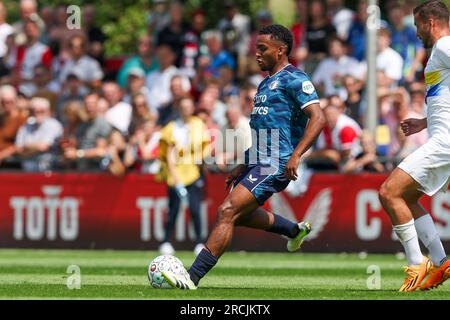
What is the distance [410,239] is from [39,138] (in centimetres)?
1094

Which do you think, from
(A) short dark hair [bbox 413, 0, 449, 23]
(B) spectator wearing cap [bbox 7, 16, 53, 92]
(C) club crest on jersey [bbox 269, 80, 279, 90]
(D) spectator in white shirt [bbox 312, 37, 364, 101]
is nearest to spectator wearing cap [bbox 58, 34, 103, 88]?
(B) spectator wearing cap [bbox 7, 16, 53, 92]

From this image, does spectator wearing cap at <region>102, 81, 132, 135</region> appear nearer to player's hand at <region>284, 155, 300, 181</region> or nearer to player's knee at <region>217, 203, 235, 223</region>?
player's knee at <region>217, 203, 235, 223</region>

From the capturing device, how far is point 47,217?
20453mm

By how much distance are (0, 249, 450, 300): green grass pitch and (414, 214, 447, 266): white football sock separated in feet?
1.13

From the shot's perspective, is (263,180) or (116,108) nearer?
(263,180)

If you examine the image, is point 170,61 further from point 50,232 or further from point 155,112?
point 50,232

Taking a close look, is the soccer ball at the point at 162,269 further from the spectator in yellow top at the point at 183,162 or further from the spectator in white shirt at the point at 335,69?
the spectator in white shirt at the point at 335,69

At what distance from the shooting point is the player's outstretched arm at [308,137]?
11469 mm

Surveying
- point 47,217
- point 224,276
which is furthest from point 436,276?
point 47,217

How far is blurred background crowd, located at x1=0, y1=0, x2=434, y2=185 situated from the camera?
19.8 meters

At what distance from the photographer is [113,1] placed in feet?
110

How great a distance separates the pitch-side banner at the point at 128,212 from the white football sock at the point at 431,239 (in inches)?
291

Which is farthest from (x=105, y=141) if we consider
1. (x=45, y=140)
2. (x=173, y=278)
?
(x=173, y=278)

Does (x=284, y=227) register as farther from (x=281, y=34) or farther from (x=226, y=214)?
(x=281, y=34)
